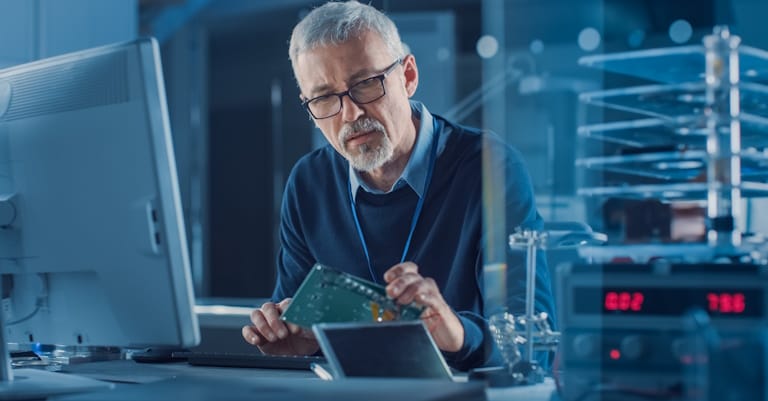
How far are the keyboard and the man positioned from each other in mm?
413

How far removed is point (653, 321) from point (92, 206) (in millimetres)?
810

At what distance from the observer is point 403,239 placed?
7.02 feet

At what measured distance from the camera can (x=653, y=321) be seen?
1158mm

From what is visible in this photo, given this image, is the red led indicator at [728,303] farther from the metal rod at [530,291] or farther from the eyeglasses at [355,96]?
the eyeglasses at [355,96]

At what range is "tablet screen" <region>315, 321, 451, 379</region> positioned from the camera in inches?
52.7

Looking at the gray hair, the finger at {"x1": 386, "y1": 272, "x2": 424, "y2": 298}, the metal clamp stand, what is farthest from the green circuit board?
the gray hair

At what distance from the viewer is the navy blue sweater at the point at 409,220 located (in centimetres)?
207

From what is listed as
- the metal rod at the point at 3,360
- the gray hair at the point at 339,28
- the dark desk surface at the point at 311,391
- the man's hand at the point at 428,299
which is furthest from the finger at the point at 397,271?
the gray hair at the point at 339,28

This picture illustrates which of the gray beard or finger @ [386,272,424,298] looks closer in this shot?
finger @ [386,272,424,298]

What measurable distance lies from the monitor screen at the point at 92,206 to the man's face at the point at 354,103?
743 millimetres

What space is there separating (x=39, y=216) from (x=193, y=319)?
1.09 feet

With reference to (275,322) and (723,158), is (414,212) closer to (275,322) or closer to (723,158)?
(275,322)

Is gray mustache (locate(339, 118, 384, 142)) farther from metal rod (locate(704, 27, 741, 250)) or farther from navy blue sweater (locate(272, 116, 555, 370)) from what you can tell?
metal rod (locate(704, 27, 741, 250))

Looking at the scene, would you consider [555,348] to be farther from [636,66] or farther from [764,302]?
[636,66]
